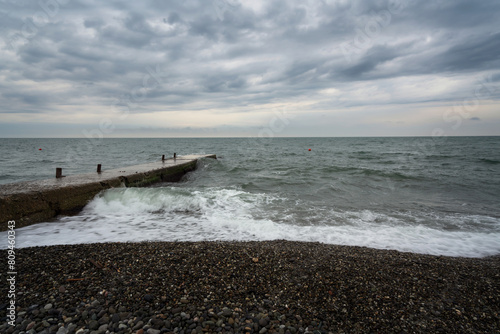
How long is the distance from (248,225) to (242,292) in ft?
11.7

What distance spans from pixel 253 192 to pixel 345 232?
5439 mm

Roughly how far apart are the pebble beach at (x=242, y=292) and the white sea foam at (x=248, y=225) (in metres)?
1.27

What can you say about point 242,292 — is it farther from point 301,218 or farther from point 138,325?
point 301,218

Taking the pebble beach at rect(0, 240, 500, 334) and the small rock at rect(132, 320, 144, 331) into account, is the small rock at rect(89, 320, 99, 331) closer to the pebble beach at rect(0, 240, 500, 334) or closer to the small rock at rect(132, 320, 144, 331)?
Result: the pebble beach at rect(0, 240, 500, 334)

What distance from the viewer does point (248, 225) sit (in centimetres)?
667

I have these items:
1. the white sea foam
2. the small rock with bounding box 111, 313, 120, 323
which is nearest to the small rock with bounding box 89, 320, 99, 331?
the small rock with bounding box 111, 313, 120, 323

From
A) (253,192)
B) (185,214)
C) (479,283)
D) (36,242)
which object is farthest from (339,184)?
(36,242)

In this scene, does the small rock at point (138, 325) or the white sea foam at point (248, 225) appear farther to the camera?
the white sea foam at point (248, 225)

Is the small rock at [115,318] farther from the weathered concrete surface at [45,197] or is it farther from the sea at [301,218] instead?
the weathered concrete surface at [45,197]

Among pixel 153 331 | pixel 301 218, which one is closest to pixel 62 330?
pixel 153 331

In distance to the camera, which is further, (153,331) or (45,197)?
(45,197)

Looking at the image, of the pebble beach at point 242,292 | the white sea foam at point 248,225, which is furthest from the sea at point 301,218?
the pebble beach at point 242,292

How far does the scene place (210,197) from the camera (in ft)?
31.6

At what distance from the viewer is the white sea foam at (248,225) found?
5520mm
